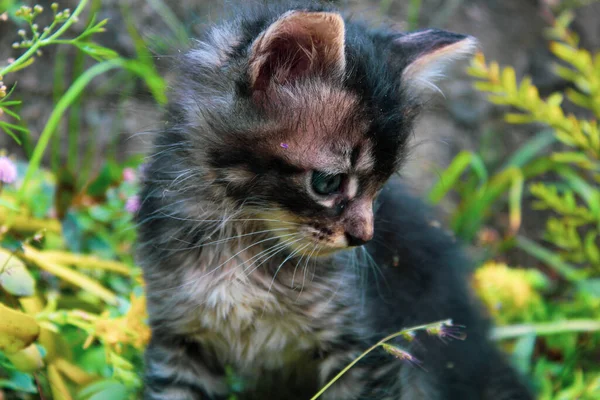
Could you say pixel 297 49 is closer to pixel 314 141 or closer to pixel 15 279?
pixel 314 141

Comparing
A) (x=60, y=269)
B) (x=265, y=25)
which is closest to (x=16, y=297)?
(x=60, y=269)

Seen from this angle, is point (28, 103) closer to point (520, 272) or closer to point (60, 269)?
point (60, 269)

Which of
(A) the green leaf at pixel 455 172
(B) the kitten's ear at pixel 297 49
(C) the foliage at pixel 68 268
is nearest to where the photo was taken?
(B) the kitten's ear at pixel 297 49

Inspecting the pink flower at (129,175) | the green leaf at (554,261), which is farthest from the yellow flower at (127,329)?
the green leaf at (554,261)

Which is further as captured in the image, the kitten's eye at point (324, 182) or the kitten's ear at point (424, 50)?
the kitten's ear at point (424, 50)

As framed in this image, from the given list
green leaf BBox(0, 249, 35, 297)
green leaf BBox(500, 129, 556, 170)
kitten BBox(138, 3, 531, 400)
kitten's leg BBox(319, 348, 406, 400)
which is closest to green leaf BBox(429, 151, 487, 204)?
green leaf BBox(500, 129, 556, 170)

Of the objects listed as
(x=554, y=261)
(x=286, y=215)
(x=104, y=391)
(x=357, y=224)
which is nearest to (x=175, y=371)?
(x=104, y=391)

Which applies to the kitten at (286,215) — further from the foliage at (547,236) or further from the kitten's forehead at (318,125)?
the foliage at (547,236)
